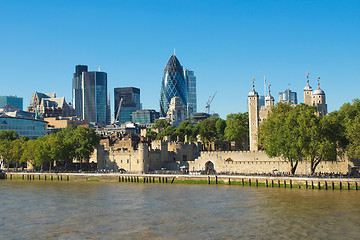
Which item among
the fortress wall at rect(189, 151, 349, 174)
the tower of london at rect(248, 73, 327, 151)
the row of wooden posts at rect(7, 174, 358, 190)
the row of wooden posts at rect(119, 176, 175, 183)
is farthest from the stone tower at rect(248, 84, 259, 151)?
the row of wooden posts at rect(7, 174, 358, 190)

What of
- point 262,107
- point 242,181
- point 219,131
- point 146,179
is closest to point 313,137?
point 242,181

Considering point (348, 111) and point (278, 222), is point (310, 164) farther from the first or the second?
point (278, 222)

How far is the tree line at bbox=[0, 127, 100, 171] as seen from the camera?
321ft

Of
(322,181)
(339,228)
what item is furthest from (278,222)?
(322,181)

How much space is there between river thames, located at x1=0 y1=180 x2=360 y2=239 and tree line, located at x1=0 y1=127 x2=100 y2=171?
28493mm

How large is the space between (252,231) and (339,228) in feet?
24.3

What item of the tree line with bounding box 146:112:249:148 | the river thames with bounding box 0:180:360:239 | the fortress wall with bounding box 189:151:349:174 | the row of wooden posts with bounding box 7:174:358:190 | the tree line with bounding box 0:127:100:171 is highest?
the tree line with bounding box 146:112:249:148

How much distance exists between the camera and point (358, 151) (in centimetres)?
6328

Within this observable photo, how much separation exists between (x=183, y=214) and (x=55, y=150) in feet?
181

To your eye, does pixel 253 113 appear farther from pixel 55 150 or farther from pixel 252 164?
pixel 55 150

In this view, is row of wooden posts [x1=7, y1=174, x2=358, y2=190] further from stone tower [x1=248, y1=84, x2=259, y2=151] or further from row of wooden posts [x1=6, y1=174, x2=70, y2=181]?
stone tower [x1=248, y1=84, x2=259, y2=151]

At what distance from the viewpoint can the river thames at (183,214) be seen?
39.5 meters

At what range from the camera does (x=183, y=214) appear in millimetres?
47969

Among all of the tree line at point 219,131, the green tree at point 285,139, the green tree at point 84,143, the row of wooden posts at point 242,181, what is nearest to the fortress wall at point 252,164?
the green tree at point 285,139
